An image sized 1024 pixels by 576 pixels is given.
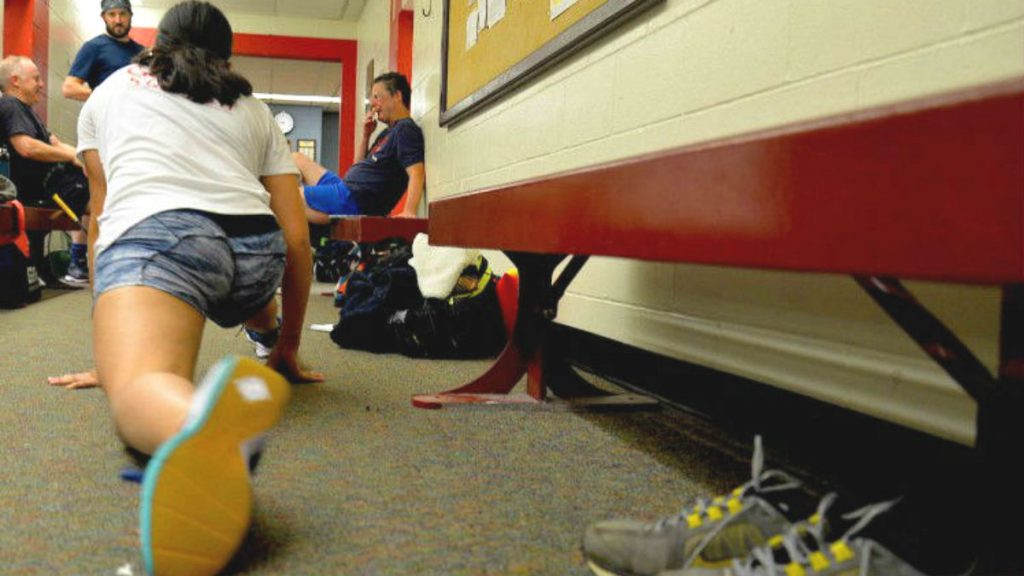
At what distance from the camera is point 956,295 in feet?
4.03

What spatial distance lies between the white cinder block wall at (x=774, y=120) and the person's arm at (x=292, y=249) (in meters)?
0.80

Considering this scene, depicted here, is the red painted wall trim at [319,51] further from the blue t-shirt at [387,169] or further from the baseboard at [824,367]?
the baseboard at [824,367]

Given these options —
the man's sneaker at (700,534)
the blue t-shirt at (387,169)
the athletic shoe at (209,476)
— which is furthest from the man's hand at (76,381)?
the blue t-shirt at (387,169)

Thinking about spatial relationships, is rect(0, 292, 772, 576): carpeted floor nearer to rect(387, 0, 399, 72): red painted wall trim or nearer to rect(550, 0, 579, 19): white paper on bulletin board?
rect(550, 0, 579, 19): white paper on bulletin board

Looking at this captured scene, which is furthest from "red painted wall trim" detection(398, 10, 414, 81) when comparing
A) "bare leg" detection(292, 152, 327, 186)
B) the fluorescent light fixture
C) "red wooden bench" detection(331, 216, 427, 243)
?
the fluorescent light fixture

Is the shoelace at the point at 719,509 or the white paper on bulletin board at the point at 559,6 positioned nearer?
the shoelace at the point at 719,509

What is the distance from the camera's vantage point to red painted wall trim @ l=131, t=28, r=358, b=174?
25.8 feet

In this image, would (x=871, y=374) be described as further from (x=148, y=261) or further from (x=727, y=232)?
(x=148, y=261)

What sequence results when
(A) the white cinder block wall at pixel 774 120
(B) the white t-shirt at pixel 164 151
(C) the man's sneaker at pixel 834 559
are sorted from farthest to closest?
(B) the white t-shirt at pixel 164 151 < (A) the white cinder block wall at pixel 774 120 < (C) the man's sneaker at pixel 834 559

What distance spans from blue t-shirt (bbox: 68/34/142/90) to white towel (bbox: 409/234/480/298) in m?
2.34

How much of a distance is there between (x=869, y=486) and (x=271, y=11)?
7.63 m

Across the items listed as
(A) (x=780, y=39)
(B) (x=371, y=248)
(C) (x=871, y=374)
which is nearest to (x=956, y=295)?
(C) (x=871, y=374)

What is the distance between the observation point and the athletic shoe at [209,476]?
77 cm

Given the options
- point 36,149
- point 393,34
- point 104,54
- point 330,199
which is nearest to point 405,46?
point 393,34
